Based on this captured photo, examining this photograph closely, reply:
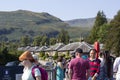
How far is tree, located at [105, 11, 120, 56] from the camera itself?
90.1m

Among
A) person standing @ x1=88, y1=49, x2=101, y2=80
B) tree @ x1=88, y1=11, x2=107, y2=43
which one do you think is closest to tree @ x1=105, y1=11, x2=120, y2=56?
tree @ x1=88, y1=11, x2=107, y2=43

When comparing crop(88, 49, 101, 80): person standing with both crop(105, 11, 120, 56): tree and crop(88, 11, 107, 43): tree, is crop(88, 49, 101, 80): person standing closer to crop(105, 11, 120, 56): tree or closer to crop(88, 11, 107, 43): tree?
crop(105, 11, 120, 56): tree

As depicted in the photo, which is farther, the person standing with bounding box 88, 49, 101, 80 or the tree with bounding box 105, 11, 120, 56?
the tree with bounding box 105, 11, 120, 56

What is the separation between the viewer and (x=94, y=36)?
140 metres

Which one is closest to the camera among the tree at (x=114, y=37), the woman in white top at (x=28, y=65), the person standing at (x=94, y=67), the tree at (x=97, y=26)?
the woman in white top at (x=28, y=65)

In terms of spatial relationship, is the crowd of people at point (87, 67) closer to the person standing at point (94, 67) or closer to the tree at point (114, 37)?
the person standing at point (94, 67)

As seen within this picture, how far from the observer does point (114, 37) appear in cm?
9419

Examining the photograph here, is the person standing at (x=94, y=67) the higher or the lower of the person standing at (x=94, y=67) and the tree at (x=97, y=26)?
the lower

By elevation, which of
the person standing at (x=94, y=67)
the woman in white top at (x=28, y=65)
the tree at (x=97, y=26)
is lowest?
the person standing at (x=94, y=67)

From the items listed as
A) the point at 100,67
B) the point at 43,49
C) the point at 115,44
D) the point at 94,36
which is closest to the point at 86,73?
the point at 100,67

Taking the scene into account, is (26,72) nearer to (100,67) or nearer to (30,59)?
(30,59)

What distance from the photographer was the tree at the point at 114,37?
9007cm

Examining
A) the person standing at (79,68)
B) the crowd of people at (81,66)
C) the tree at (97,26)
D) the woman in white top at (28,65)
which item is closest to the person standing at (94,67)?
the crowd of people at (81,66)

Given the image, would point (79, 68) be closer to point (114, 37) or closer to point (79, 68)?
point (79, 68)
